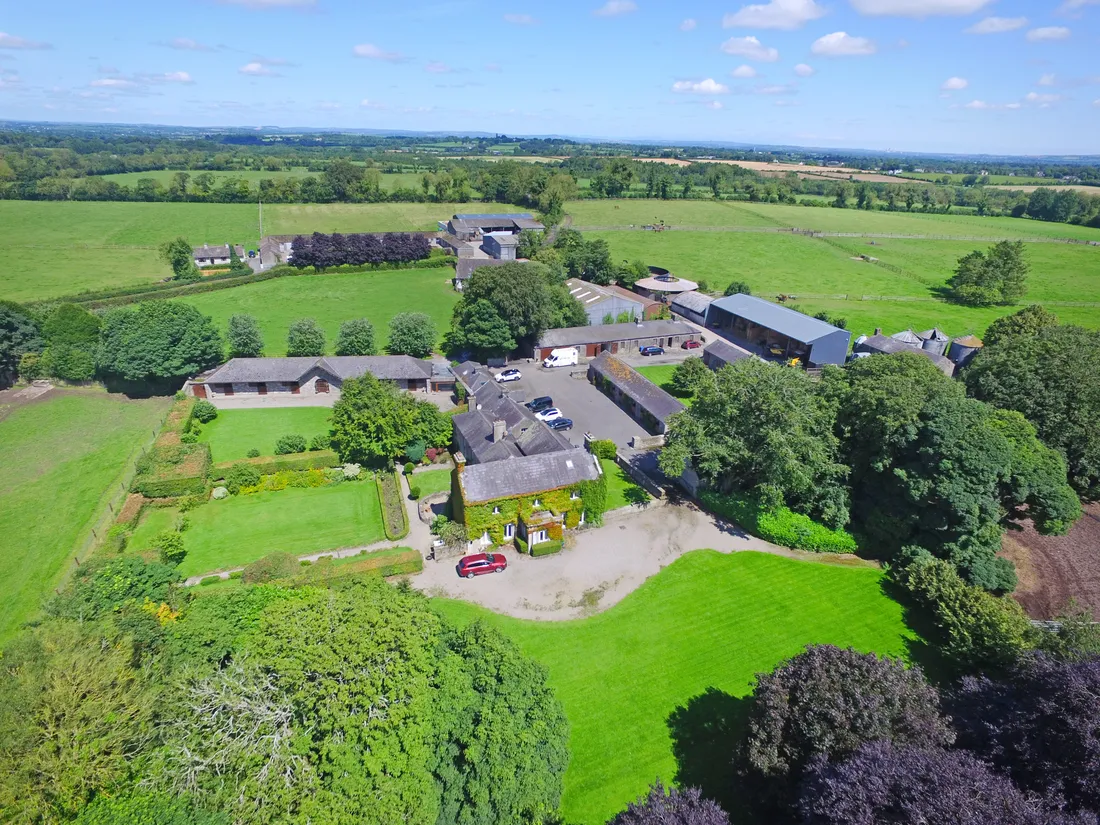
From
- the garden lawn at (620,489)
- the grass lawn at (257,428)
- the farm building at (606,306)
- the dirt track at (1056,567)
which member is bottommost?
the grass lawn at (257,428)

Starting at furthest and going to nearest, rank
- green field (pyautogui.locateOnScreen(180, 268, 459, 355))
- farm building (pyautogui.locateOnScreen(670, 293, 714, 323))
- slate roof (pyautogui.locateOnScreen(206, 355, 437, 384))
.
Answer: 1. farm building (pyautogui.locateOnScreen(670, 293, 714, 323))
2. green field (pyautogui.locateOnScreen(180, 268, 459, 355))
3. slate roof (pyautogui.locateOnScreen(206, 355, 437, 384))

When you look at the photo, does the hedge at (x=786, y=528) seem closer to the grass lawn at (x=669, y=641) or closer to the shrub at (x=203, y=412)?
the grass lawn at (x=669, y=641)

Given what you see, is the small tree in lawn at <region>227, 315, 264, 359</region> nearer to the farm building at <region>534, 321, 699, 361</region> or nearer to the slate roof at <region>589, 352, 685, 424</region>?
the farm building at <region>534, 321, 699, 361</region>

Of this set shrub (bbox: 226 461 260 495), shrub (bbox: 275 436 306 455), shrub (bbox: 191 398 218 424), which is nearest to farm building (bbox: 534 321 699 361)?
shrub (bbox: 275 436 306 455)

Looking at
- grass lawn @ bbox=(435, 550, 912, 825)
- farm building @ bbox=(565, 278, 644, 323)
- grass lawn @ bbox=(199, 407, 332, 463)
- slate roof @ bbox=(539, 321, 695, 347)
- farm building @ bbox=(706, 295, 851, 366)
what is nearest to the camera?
grass lawn @ bbox=(435, 550, 912, 825)

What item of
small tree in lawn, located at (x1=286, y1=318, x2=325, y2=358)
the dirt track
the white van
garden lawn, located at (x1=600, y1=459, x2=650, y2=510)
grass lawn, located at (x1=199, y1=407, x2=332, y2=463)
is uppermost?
small tree in lawn, located at (x1=286, y1=318, x2=325, y2=358)

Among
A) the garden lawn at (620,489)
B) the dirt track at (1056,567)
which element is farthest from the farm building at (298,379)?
the dirt track at (1056,567)

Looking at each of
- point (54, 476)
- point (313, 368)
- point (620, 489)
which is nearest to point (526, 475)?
point (620, 489)
